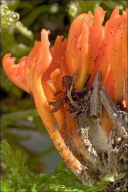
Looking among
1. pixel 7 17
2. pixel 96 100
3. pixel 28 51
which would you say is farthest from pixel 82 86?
pixel 28 51

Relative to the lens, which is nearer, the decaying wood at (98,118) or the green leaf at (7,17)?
the decaying wood at (98,118)

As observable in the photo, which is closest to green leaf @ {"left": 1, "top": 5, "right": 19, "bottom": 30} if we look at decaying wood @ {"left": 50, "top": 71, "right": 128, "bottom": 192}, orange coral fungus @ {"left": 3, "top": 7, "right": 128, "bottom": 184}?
orange coral fungus @ {"left": 3, "top": 7, "right": 128, "bottom": 184}

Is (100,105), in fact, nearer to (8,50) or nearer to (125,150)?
(125,150)

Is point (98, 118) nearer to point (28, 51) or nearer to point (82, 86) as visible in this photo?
point (82, 86)

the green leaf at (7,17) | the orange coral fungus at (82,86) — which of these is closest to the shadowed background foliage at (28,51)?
the green leaf at (7,17)

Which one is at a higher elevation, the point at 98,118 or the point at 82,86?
the point at 82,86

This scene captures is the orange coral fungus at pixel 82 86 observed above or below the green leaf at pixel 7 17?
below

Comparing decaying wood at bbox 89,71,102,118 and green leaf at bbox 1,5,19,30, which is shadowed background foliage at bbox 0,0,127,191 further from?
decaying wood at bbox 89,71,102,118

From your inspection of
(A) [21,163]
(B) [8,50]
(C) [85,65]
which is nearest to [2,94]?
(B) [8,50]

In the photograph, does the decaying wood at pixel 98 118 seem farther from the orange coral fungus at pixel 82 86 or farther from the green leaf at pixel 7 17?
the green leaf at pixel 7 17
